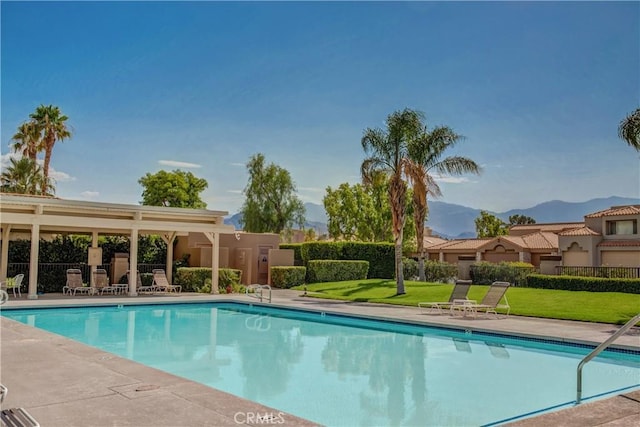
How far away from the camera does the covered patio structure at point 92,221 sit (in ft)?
62.7

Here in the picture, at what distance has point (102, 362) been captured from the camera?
7.64 metres

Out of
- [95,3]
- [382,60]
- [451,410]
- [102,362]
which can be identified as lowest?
[451,410]

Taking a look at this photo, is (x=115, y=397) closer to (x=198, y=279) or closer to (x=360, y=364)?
(x=360, y=364)

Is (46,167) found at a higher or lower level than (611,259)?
higher

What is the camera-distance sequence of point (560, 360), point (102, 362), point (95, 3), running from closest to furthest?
point (102, 362) → point (560, 360) → point (95, 3)

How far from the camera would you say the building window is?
35.9 m

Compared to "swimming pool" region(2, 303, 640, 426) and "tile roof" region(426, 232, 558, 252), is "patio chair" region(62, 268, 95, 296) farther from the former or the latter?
"tile roof" region(426, 232, 558, 252)

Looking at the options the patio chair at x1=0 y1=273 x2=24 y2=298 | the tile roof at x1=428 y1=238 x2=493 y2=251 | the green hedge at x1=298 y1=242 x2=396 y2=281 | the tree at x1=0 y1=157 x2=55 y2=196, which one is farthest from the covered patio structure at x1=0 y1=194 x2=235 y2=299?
the tile roof at x1=428 y1=238 x2=493 y2=251

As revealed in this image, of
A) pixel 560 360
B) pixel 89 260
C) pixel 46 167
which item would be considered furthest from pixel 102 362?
pixel 46 167

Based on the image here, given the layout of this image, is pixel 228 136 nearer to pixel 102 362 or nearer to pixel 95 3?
pixel 95 3

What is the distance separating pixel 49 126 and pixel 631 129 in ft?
118

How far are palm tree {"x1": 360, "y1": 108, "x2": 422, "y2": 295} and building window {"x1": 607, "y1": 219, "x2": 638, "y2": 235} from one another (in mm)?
21463

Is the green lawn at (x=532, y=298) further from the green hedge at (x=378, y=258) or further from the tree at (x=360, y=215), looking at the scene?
the tree at (x=360, y=215)

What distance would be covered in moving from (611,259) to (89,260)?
3201 centimetres
